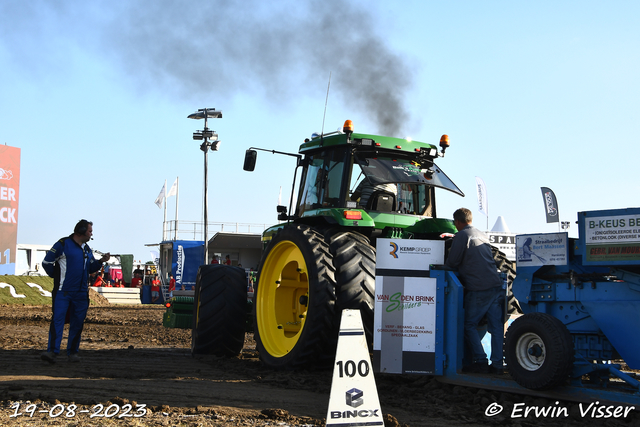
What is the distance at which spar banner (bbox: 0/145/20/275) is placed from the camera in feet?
91.7

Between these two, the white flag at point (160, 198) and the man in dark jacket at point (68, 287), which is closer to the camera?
the man in dark jacket at point (68, 287)

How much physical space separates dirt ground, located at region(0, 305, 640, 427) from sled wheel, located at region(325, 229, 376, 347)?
2.35 ft

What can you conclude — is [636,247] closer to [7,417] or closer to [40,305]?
[7,417]

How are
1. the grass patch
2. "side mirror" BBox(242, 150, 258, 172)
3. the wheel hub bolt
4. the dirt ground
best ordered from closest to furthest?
the dirt ground < the wheel hub bolt < "side mirror" BBox(242, 150, 258, 172) < the grass patch

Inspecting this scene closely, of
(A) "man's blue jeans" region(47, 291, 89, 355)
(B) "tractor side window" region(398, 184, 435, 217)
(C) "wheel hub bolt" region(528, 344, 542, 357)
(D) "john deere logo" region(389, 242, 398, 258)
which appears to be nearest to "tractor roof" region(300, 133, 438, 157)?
(B) "tractor side window" region(398, 184, 435, 217)

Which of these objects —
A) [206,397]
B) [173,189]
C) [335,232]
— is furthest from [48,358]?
[173,189]

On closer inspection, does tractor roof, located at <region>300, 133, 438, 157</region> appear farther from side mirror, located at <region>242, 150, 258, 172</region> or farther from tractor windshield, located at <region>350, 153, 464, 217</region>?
side mirror, located at <region>242, 150, 258, 172</region>

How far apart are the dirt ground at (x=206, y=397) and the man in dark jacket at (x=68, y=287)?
1.00 feet

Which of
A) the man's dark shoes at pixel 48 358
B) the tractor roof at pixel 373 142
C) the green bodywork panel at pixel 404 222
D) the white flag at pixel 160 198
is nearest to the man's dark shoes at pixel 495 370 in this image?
the green bodywork panel at pixel 404 222

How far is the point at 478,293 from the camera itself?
19.2 feet

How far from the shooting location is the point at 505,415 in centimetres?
493

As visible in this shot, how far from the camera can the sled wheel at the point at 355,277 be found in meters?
6.16

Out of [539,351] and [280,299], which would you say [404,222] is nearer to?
[280,299]

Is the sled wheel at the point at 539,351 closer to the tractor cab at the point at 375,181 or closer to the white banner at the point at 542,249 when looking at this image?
the white banner at the point at 542,249
